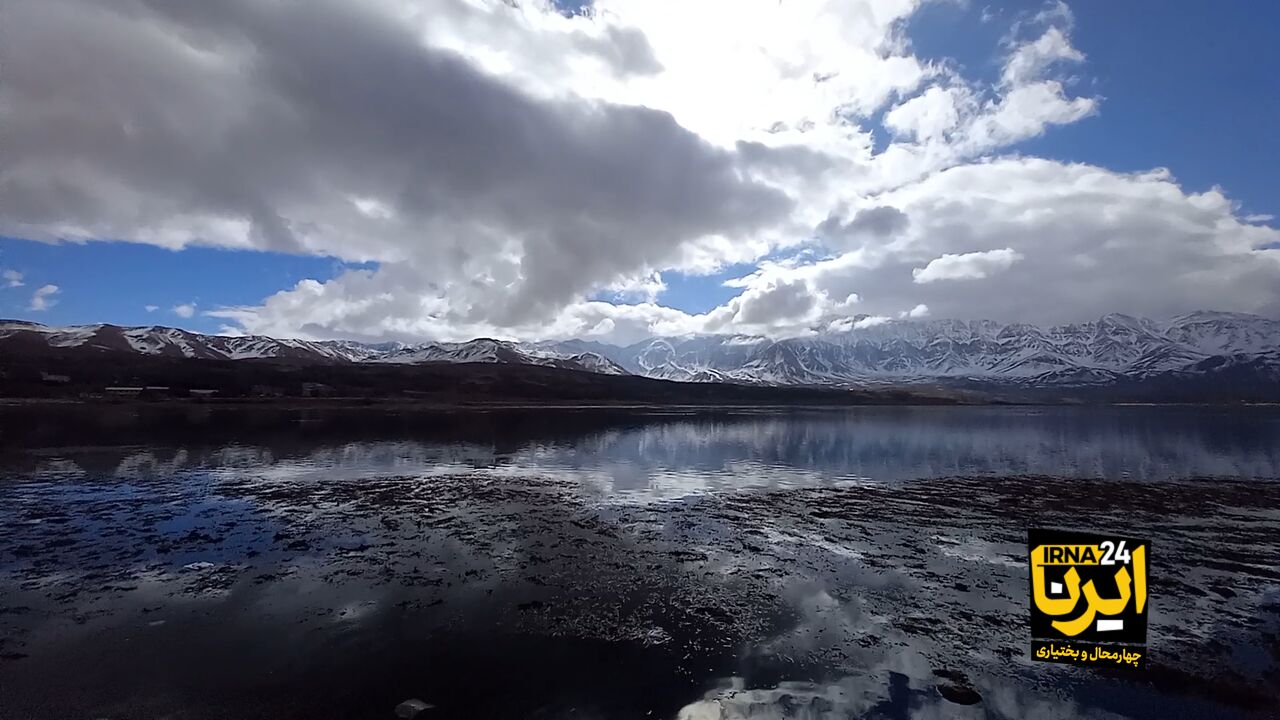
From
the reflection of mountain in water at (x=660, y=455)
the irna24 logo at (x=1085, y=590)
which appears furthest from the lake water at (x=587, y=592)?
the irna24 logo at (x=1085, y=590)

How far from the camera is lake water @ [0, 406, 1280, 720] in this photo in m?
13.1

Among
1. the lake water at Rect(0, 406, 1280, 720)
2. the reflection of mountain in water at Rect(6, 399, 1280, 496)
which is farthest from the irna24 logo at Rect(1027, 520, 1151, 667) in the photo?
the reflection of mountain in water at Rect(6, 399, 1280, 496)

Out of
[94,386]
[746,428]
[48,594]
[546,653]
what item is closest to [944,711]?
[546,653]

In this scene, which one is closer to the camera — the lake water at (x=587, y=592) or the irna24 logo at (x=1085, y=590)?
the irna24 logo at (x=1085, y=590)

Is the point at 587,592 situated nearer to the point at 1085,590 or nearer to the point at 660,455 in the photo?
the point at 1085,590

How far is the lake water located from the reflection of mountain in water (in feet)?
4.10

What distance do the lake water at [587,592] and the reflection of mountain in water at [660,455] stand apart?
4.10ft

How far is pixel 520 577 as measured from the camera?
2092 centimetres

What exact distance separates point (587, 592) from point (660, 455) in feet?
131

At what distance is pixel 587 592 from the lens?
19.6 meters

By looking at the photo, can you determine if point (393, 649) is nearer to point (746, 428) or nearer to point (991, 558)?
point (991, 558)

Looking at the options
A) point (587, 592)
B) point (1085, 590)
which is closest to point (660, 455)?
point (587, 592)

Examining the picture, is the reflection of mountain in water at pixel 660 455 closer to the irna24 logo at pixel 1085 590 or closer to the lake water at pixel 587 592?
the lake water at pixel 587 592

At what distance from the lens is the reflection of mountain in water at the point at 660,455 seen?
148 ft
